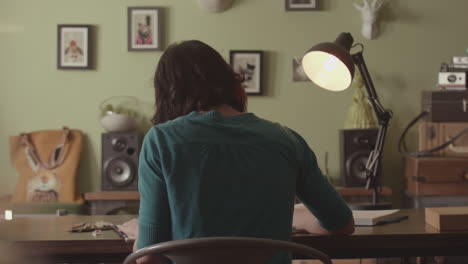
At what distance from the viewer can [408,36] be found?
4145mm

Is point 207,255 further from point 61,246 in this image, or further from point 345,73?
point 345,73

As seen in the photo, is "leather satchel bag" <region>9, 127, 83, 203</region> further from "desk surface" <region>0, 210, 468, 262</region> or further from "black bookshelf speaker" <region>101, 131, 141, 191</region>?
"desk surface" <region>0, 210, 468, 262</region>

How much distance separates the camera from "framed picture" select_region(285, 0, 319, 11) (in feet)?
13.5

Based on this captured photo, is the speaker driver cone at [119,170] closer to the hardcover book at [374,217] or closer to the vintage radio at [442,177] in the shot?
the vintage radio at [442,177]

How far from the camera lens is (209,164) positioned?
1.15 meters

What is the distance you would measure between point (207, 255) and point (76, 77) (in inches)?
136

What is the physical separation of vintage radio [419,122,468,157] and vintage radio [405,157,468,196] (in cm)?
14

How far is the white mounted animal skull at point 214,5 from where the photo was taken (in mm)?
4078

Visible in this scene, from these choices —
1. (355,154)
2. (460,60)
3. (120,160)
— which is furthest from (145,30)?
(460,60)

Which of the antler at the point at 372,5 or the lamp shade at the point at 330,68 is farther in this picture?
the antler at the point at 372,5

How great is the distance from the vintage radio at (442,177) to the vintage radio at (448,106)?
311mm

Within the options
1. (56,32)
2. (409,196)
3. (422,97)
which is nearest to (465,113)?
(422,97)

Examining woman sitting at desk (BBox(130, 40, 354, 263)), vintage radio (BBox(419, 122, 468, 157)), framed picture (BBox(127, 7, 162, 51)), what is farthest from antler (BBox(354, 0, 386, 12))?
woman sitting at desk (BBox(130, 40, 354, 263))

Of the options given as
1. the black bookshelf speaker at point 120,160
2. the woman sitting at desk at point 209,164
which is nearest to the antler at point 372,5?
the black bookshelf speaker at point 120,160
